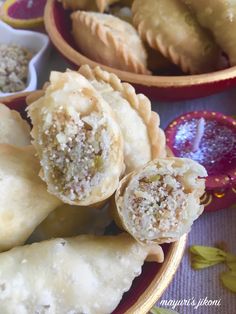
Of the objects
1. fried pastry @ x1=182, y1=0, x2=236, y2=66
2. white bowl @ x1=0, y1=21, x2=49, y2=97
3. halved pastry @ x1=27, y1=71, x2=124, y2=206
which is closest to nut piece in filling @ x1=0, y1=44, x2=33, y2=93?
white bowl @ x1=0, y1=21, x2=49, y2=97

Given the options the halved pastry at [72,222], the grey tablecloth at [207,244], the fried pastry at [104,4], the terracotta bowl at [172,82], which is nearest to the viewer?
the halved pastry at [72,222]

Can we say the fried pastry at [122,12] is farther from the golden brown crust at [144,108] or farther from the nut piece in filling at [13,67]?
the golden brown crust at [144,108]

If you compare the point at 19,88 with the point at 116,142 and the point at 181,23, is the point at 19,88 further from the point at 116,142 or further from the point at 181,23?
the point at 116,142

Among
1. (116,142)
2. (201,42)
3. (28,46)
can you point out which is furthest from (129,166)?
(28,46)

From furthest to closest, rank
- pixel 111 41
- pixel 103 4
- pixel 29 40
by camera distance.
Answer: pixel 29 40, pixel 103 4, pixel 111 41

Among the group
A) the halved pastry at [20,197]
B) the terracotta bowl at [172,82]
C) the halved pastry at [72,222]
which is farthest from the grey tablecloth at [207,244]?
the halved pastry at [20,197]

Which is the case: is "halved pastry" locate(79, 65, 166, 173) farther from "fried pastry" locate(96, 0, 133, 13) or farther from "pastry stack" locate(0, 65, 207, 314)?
"fried pastry" locate(96, 0, 133, 13)

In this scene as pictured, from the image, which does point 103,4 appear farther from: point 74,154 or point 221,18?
point 74,154

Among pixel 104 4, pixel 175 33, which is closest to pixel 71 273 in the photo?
pixel 175 33
